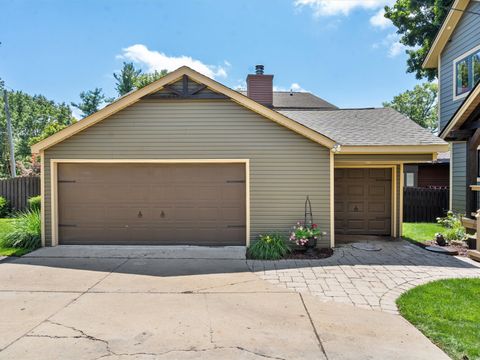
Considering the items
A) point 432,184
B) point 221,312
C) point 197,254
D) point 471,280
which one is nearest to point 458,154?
point 471,280

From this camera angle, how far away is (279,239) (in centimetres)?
761

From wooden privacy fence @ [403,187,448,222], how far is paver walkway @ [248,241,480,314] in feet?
19.2

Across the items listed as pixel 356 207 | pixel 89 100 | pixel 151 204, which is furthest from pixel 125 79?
pixel 356 207

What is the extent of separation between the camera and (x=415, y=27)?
20.3m

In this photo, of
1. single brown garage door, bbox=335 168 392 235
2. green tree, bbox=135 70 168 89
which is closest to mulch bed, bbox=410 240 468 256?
single brown garage door, bbox=335 168 392 235

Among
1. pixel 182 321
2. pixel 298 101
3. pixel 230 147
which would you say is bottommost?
pixel 182 321

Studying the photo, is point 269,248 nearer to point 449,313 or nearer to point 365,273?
point 365,273

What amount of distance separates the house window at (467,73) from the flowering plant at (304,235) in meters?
7.29

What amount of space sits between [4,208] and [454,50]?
18.1 meters

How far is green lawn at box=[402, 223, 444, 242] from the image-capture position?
9.27 metres

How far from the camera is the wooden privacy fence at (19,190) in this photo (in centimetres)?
1392

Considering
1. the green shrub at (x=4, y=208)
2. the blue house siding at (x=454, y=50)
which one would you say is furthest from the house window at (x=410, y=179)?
the green shrub at (x=4, y=208)

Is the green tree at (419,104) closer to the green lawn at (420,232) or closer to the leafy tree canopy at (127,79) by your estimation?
the leafy tree canopy at (127,79)

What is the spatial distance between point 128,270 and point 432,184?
18310mm
